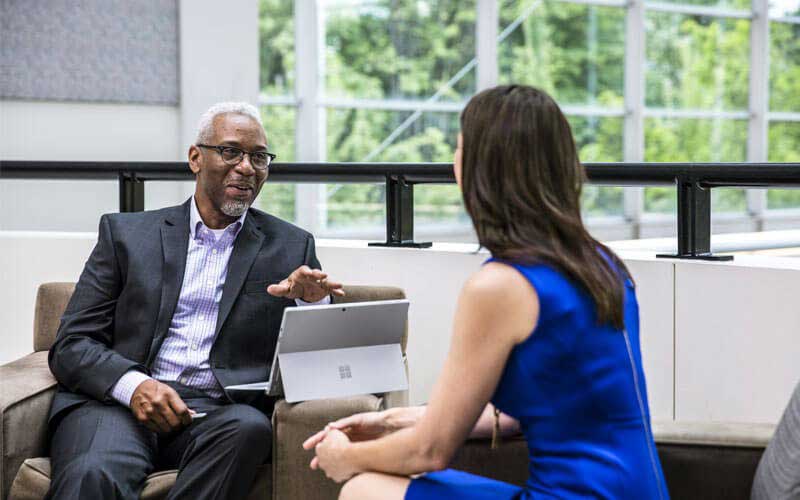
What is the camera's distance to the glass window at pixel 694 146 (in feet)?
31.4

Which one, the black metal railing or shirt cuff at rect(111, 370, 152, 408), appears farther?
the black metal railing

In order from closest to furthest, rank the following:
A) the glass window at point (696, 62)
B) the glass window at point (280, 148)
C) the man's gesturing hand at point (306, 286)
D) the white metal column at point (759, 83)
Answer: the man's gesturing hand at point (306, 286)
the glass window at point (280, 148)
the glass window at point (696, 62)
the white metal column at point (759, 83)

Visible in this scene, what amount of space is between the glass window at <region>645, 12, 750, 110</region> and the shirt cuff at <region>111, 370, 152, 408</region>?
7787mm

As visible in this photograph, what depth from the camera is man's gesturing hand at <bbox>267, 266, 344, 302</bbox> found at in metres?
2.41

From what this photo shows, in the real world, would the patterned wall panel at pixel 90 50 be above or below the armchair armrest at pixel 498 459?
above

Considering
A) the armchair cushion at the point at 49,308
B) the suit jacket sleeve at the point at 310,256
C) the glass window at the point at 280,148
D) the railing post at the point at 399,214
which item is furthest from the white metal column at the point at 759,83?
the armchair cushion at the point at 49,308

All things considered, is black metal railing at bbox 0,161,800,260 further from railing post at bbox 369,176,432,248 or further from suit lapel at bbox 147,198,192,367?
suit lapel at bbox 147,198,192,367

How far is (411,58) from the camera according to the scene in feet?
27.3

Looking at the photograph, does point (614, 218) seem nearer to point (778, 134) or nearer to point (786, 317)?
point (778, 134)

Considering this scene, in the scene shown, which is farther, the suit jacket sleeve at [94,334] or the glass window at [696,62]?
the glass window at [696,62]

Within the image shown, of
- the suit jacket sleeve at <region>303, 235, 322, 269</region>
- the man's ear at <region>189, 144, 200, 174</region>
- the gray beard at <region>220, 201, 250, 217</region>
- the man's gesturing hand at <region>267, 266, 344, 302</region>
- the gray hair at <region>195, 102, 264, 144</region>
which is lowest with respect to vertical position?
the man's gesturing hand at <region>267, 266, 344, 302</region>

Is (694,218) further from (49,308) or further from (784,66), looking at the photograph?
(784,66)

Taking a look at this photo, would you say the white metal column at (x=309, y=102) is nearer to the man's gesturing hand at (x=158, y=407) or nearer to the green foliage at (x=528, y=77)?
the green foliage at (x=528, y=77)

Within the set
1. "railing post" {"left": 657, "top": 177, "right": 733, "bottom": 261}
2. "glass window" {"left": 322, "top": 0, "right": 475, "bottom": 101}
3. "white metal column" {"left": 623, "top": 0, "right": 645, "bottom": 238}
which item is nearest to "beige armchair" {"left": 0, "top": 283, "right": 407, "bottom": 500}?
"railing post" {"left": 657, "top": 177, "right": 733, "bottom": 261}
